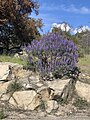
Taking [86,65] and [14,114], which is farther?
[86,65]

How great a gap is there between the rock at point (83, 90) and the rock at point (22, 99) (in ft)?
5.11

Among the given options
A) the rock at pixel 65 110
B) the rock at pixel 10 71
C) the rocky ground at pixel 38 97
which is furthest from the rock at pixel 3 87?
the rock at pixel 65 110

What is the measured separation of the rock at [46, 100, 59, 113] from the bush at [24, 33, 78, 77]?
1190mm

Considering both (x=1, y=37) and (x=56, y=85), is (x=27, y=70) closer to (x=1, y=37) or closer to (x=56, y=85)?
(x=56, y=85)

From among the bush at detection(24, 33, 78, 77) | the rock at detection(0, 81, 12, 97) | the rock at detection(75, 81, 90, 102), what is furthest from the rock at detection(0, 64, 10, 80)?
the rock at detection(75, 81, 90, 102)

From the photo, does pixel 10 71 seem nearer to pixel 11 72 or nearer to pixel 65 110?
pixel 11 72

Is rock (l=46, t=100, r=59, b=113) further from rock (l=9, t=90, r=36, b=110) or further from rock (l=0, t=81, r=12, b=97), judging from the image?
rock (l=0, t=81, r=12, b=97)

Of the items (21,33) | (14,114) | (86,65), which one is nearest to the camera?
(14,114)

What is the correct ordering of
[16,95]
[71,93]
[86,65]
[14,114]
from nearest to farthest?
[14,114], [16,95], [71,93], [86,65]

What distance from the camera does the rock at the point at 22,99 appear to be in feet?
30.6

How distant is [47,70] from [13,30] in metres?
6.47

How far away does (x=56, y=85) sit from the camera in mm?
9875

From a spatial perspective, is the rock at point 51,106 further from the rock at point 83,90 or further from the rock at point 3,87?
the rock at point 3,87

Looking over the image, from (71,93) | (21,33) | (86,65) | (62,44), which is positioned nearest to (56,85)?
(71,93)
